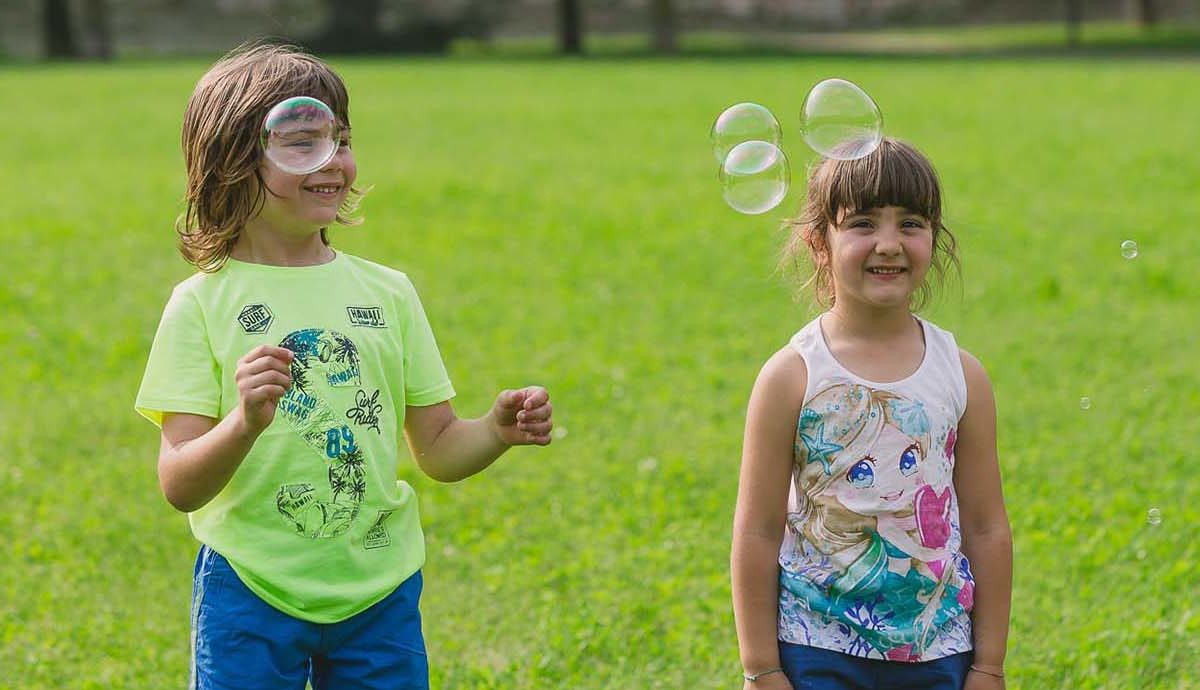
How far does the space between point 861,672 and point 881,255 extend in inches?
29.5

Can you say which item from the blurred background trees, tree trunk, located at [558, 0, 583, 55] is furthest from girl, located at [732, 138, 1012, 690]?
the blurred background trees

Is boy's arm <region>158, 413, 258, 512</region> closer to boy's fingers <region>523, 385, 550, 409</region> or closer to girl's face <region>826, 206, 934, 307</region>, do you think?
boy's fingers <region>523, 385, 550, 409</region>

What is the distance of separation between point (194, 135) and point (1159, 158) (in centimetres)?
1334

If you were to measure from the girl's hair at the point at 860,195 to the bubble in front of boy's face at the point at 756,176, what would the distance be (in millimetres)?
696

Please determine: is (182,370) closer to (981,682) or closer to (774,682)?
(774,682)

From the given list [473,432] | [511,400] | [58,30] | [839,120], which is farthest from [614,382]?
[58,30]

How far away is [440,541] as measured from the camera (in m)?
5.51

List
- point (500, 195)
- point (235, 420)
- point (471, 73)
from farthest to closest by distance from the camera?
point (471, 73), point (500, 195), point (235, 420)

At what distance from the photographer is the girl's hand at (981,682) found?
9.75ft

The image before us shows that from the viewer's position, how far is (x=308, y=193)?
301 cm

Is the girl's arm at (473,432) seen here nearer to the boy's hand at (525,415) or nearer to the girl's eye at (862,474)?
the boy's hand at (525,415)

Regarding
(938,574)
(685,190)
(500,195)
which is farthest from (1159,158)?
(938,574)

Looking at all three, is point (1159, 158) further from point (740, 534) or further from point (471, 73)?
point (471, 73)

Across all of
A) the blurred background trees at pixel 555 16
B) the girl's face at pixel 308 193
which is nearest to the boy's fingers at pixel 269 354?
the girl's face at pixel 308 193
